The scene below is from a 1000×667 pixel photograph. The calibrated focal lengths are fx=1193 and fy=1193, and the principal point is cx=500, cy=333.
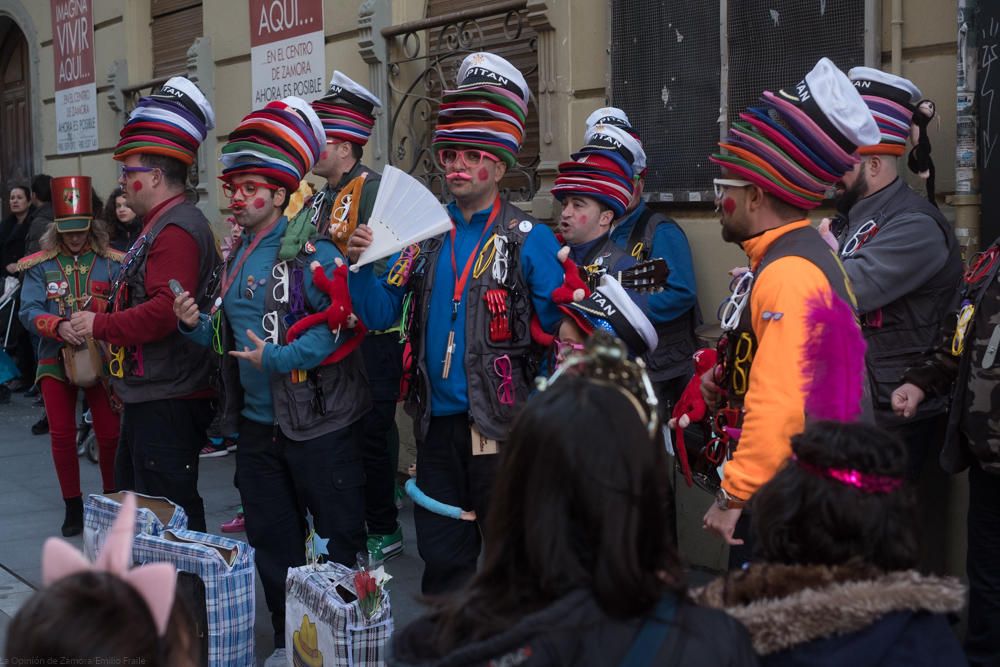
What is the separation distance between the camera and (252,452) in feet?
15.0

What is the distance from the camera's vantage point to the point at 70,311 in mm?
6629

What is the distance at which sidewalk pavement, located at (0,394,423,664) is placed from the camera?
17.9 ft

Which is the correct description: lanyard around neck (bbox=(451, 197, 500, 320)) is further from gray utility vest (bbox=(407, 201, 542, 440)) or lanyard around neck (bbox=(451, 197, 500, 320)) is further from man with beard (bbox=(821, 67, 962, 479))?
man with beard (bbox=(821, 67, 962, 479))

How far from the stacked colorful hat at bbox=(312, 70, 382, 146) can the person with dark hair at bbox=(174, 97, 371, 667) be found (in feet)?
4.42

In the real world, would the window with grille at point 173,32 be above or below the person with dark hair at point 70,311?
above

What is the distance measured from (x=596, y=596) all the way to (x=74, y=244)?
219 inches

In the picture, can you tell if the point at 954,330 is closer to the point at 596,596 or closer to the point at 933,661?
the point at 933,661

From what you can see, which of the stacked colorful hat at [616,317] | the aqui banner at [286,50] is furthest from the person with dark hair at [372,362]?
the aqui banner at [286,50]

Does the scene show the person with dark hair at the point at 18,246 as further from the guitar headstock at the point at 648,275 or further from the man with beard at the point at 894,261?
the man with beard at the point at 894,261

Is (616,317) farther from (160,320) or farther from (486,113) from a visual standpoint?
(160,320)

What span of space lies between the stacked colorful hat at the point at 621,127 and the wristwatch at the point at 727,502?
258cm

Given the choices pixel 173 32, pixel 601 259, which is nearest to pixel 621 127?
pixel 601 259

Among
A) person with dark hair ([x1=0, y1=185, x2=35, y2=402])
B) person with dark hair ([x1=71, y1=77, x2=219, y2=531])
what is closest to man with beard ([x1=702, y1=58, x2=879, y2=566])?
person with dark hair ([x1=71, y1=77, x2=219, y2=531])

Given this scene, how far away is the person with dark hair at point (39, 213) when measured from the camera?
1027cm
